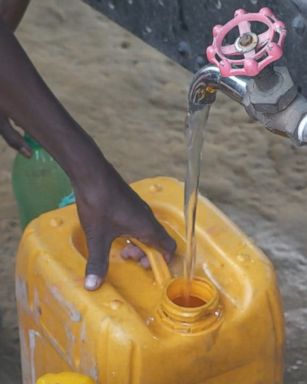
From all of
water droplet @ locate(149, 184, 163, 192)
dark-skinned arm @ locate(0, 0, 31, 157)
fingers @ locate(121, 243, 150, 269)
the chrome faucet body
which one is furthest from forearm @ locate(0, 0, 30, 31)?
the chrome faucet body

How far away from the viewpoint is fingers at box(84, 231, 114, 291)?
1915 millimetres

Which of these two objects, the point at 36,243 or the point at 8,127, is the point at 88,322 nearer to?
the point at 36,243

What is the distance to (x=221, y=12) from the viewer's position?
93.6 inches

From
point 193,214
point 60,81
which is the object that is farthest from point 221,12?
point 60,81

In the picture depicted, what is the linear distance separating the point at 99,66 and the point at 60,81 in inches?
6.5

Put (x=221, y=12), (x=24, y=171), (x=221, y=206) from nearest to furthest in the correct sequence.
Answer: (x=221, y=12) < (x=24, y=171) < (x=221, y=206)

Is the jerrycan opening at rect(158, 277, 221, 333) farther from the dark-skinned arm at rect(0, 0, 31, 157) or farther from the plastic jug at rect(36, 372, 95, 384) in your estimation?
the dark-skinned arm at rect(0, 0, 31, 157)

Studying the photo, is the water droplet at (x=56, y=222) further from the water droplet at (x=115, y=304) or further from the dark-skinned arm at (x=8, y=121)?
the dark-skinned arm at (x=8, y=121)

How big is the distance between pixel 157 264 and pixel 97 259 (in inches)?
4.7

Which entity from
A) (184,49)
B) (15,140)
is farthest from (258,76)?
(184,49)

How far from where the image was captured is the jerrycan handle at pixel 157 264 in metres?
1.97

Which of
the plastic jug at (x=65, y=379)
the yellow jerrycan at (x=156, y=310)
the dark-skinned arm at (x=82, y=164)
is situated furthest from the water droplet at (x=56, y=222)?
the plastic jug at (x=65, y=379)

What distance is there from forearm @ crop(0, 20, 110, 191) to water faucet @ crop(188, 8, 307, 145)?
0.88ft

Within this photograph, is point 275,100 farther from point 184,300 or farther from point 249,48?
point 184,300
